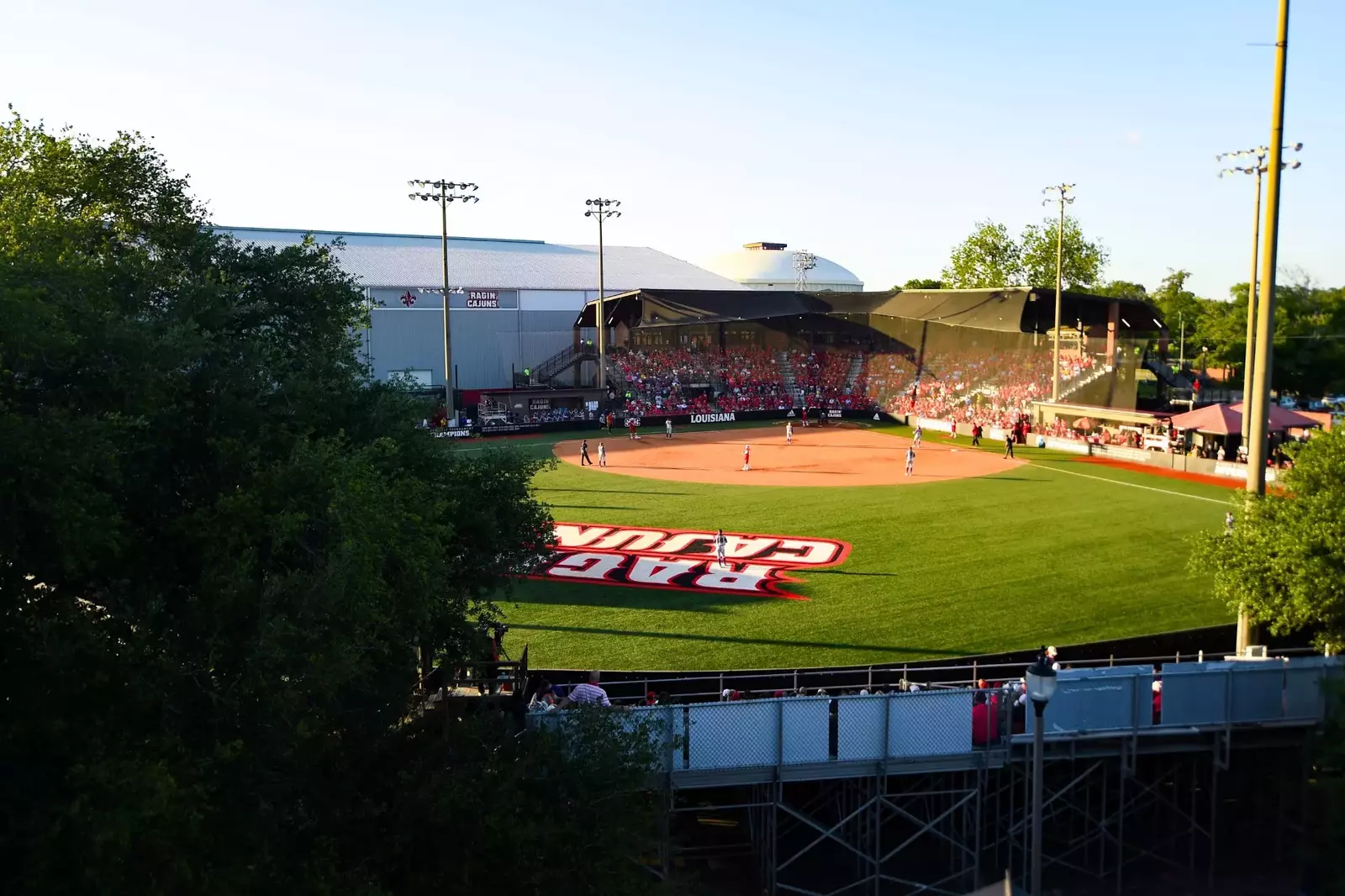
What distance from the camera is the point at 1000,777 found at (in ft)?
50.4

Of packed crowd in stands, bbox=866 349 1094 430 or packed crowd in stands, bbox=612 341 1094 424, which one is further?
packed crowd in stands, bbox=612 341 1094 424

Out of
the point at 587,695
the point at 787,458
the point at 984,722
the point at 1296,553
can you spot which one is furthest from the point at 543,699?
the point at 787,458

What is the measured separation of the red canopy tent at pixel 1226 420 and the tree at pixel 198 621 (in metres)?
38.3

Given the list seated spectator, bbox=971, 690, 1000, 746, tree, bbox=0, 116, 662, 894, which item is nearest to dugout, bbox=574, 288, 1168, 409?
seated spectator, bbox=971, 690, 1000, 746

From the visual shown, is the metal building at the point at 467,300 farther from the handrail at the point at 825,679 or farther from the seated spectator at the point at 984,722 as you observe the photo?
the seated spectator at the point at 984,722

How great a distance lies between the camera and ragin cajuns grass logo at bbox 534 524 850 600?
26.8m

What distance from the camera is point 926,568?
27922 millimetres

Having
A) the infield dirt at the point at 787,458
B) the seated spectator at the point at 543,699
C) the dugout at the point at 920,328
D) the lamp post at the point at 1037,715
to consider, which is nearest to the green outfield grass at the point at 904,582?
the infield dirt at the point at 787,458

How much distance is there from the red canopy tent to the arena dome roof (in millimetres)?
93935

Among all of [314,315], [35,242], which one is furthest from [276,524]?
[314,315]

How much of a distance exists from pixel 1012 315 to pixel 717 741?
49.1 m

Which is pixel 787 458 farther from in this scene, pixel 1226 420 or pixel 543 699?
pixel 543 699

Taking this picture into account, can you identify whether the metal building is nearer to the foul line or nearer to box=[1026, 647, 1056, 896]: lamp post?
the foul line

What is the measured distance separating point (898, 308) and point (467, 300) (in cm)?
2973
